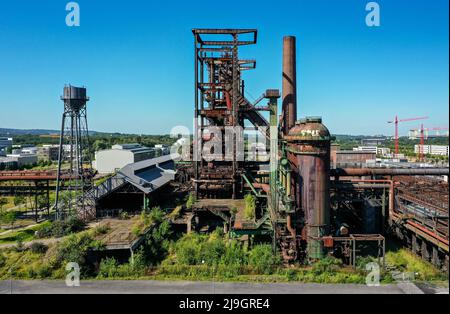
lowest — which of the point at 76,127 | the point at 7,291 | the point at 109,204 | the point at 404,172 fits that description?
the point at 7,291

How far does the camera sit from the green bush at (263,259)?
1587 centimetres

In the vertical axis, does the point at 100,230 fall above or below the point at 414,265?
above

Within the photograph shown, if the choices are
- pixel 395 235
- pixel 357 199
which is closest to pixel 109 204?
pixel 357 199

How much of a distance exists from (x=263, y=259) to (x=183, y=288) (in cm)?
489

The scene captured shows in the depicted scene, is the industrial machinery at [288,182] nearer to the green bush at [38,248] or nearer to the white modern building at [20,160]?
the green bush at [38,248]

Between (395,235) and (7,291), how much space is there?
25.0 meters

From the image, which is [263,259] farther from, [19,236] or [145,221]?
[19,236]

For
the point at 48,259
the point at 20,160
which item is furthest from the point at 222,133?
the point at 20,160

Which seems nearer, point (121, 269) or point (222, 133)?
point (121, 269)

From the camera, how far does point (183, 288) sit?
14.3 metres

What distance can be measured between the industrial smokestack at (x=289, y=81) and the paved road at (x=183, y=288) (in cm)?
1521

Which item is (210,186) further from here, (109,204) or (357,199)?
(357,199)

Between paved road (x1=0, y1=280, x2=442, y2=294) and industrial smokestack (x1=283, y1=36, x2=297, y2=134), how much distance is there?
1521 centimetres

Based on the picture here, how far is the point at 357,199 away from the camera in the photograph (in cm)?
2223
